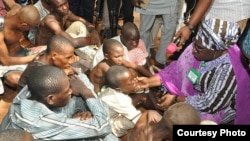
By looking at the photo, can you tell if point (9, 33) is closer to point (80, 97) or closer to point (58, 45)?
point (58, 45)

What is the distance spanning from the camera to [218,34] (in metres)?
2.47

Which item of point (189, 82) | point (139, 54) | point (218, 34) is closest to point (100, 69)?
point (139, 54)

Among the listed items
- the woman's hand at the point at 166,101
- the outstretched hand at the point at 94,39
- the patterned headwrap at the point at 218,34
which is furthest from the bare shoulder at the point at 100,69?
the patterned headwrap at the point at 218,34

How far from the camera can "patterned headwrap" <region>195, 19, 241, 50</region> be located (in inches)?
97.0

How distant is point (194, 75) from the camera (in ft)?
8.82

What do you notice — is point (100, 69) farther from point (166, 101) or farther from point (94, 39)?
point (94, 39)

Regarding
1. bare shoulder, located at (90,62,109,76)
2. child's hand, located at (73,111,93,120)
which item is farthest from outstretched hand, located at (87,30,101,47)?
child's hand, located at (73,111,93,120)

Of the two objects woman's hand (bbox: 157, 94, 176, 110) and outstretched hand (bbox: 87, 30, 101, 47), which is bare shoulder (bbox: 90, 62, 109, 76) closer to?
woman's hand (bbox: 157, 94, 176, 110)

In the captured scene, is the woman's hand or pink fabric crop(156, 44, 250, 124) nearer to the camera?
pink fabric crop(156, 44, 250, 124)

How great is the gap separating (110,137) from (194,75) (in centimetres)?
69

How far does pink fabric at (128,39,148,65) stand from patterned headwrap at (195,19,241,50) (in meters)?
1.02

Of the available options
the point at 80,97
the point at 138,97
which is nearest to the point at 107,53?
the point at 138,97

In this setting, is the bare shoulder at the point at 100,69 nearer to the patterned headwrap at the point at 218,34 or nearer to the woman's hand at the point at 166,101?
the woman's hand at the point at 166,101

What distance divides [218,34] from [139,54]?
113cm
